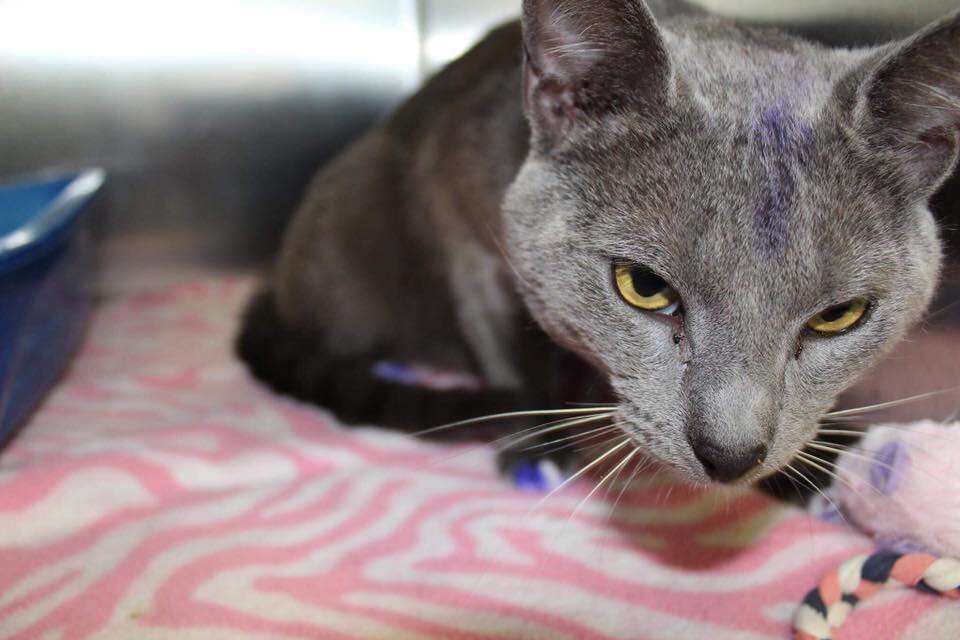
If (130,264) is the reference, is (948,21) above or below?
above

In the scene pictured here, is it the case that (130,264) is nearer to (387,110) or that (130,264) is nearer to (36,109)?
(36,109)

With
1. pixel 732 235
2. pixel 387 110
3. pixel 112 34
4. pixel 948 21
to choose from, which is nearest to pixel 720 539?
pixel 732 235

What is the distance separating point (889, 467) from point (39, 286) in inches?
49.1

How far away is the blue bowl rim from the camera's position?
46.7 inches

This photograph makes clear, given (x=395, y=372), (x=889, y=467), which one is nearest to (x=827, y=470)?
(x=889, y=467)

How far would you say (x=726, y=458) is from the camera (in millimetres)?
786

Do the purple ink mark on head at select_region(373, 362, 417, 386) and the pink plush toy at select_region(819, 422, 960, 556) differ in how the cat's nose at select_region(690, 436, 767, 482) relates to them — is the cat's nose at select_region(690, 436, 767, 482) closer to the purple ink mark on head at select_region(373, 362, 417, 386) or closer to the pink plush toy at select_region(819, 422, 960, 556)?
the pink plush toy at select_region(819, 422, 960, 556)

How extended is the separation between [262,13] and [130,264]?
2.33 feet

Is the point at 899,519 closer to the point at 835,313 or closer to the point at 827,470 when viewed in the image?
the point at 827,470

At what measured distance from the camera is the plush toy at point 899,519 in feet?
2.85

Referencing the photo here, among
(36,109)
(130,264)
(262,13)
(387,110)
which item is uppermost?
(262,13)

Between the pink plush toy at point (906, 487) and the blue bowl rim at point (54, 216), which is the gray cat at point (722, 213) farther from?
the blue bowl rim at point (54, 216)

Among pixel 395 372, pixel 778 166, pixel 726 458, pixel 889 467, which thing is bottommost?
pixel 395 372

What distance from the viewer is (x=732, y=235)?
798 mm
